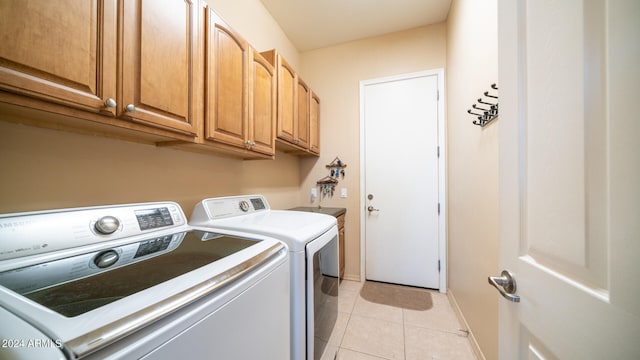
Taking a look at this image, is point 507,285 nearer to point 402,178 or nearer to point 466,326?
point 466,326

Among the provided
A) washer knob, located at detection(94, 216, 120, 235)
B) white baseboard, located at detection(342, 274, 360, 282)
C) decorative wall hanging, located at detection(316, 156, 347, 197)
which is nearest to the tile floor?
white baseboard, located at detection(342, 274, 360, 282)

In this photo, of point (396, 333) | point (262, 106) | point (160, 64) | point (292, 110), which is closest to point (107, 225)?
point (160, 64)

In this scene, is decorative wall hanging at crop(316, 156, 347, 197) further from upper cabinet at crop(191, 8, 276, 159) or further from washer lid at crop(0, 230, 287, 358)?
washer lid at crop(0, 230, 287, 358)

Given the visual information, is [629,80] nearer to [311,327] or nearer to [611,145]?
[611,145]

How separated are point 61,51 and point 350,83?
251 centimetres

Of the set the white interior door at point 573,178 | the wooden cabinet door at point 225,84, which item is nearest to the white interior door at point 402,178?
the wooden cabinet door at point 225,84

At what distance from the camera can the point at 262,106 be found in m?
1.58

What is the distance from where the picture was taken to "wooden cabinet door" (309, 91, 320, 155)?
2.48 metres

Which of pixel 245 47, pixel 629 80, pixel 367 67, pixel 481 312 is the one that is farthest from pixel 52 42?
pixel 367 67

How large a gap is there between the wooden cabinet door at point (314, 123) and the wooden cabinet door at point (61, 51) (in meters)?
1.84

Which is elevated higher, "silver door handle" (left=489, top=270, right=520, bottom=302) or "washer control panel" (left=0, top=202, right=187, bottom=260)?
"washer control panel" (left=0, top=202, right=187, bottom=260)

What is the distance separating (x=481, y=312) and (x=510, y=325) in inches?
39.4

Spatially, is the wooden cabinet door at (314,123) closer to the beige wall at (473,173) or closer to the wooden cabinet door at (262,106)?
the wooden cabinet door at (262,106)

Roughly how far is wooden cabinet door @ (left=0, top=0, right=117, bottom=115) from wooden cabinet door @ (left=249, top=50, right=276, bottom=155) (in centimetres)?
76
